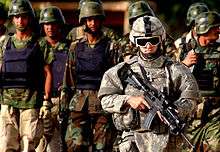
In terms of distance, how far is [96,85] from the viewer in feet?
38.1

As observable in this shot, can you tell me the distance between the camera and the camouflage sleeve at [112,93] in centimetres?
912

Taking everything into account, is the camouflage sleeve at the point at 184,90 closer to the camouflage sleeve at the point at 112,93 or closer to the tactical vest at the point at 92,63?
the camouflage sleeve at the point at 112,93

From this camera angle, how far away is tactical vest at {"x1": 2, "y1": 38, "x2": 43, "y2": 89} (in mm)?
11500

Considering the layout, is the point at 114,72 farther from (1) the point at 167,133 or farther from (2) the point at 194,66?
(2) the point at 194,66

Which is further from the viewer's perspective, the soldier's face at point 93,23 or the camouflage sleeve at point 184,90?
the soldier's face at point 93,23

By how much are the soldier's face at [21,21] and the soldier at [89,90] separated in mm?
627

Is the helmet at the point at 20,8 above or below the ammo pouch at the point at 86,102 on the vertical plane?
above

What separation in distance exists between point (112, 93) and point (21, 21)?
279cm

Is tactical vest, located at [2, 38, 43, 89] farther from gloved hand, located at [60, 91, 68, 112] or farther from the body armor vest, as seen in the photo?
the body armor vest

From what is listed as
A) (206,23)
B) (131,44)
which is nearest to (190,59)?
(206,23)

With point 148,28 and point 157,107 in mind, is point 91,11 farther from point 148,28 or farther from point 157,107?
point 157,107

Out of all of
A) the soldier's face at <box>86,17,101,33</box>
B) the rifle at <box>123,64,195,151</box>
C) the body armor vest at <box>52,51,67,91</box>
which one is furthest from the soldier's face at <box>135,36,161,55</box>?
the body armor vest at <box>52,51,67,91</box>

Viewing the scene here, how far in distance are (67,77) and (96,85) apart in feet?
1.33

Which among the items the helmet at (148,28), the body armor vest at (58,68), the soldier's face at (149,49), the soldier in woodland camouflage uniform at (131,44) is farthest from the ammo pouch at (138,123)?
the body armor vest at (58,68)
